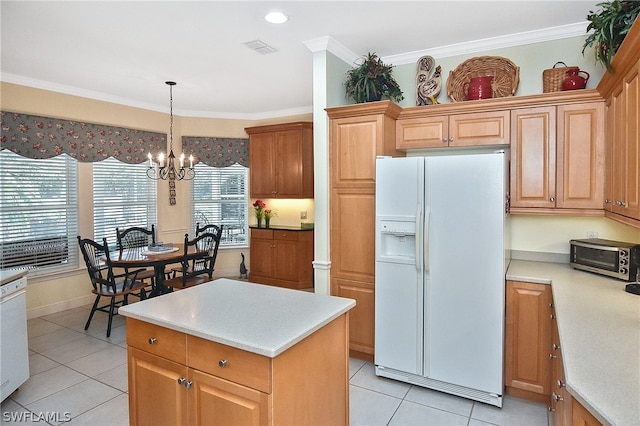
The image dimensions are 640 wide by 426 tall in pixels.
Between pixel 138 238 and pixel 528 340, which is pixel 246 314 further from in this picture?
pixel 138 238

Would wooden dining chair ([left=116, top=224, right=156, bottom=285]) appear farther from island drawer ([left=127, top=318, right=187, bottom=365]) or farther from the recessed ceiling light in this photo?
the recessed ceiling light

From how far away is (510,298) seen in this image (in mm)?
2678

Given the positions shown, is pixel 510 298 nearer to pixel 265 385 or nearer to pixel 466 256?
pixel 466 256

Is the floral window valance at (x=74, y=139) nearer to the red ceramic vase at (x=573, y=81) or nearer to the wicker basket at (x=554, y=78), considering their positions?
the wicker basket at (x=554, y=78)

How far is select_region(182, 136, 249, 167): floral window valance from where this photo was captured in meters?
6.02

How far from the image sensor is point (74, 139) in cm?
468

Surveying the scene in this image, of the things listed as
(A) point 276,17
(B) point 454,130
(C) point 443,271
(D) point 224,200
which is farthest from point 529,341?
(D) point 224,200

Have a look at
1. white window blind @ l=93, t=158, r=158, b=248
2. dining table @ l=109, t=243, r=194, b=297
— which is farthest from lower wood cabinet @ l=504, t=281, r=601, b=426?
white window blind @ l=93, t=158, r=158, b=248

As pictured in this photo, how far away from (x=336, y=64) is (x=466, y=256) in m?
1.97

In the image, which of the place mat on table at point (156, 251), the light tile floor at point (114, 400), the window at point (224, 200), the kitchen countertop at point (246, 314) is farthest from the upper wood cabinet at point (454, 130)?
the window at point (224, 200)

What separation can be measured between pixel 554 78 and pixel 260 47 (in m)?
2.37

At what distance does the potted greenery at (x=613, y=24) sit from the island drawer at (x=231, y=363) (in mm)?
2441

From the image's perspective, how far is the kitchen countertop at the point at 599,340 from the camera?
3.72ft

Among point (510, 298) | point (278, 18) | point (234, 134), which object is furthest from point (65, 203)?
point (510, 298)
